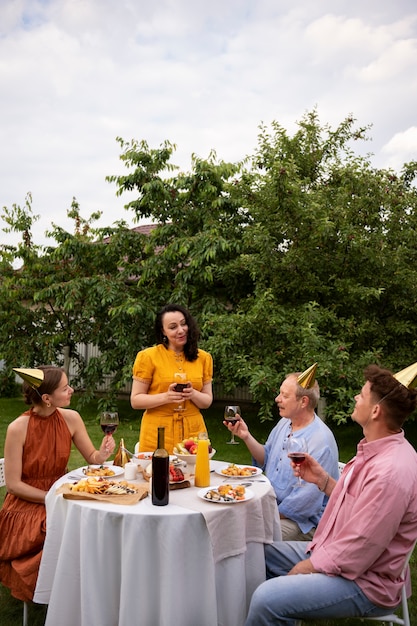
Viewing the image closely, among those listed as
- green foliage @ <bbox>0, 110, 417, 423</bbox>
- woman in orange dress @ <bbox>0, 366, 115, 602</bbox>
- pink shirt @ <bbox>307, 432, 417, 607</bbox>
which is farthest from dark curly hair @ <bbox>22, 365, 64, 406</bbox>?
green foliage @ <bbox>0, 110, 417, 423</bbox>

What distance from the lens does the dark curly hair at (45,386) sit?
326cm

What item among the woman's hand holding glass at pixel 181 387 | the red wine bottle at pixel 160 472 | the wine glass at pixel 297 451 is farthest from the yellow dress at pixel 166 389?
the wine glass at pixel 297 451

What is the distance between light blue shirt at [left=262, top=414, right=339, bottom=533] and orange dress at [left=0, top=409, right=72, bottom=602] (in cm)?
143

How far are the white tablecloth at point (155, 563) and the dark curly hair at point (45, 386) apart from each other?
2.49 feet

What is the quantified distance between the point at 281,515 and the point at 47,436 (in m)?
1.58

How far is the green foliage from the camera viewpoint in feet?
25.2

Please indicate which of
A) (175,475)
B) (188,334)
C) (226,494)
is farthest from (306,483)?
(188,334)

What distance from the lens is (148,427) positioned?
12.5ft

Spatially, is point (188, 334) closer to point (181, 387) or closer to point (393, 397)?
point (181, 387)

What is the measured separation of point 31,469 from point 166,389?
43.6 inches

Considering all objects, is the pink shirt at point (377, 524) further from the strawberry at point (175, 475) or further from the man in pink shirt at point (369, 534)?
the strawberry at point (175, 475)

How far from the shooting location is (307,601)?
2.22m

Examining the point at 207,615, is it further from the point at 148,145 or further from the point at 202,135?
the point at 148,145

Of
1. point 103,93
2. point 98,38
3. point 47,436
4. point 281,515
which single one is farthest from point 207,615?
point 103,93
